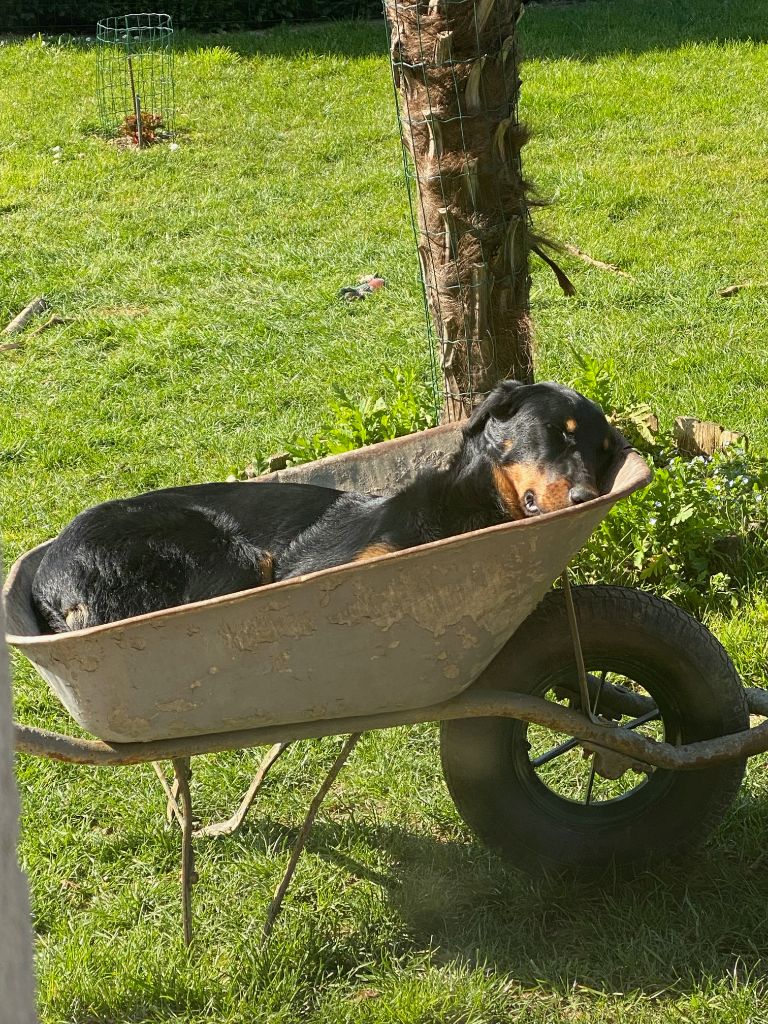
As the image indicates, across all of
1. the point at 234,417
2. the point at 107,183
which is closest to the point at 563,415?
the point at 234,417

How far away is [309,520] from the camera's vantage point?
3289mm

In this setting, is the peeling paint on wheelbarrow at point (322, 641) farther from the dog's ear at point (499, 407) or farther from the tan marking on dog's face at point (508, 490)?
the dog's ear at point (499, 407)

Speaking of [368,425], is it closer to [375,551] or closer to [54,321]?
[375,551]

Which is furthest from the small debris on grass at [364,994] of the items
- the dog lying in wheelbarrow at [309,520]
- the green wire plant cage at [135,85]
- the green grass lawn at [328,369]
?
the green wire plant cage at [135,85]

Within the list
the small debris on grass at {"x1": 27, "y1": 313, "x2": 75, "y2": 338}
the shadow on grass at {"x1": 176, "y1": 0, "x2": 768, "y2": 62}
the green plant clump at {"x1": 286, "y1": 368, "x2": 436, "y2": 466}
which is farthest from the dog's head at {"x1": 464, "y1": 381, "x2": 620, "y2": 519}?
the shadow on grass at {"x1": 176, "y1": 0, "x2": 768, "y2": 62}

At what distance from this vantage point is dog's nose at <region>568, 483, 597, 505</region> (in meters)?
2.75

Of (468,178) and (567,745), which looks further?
(468,178)

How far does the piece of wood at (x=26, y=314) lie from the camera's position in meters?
7.62

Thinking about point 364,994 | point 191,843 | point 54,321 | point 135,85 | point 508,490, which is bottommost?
point 364,994

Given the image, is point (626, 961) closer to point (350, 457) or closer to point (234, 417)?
point (350, 457)

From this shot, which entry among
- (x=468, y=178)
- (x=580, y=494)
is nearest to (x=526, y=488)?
(x=580, y=494)

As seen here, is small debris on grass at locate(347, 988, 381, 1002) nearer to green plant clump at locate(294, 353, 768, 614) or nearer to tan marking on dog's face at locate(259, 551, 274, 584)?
tan marking on dog's face at locate(259, 551, 274, 584)

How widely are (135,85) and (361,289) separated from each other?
214 inches

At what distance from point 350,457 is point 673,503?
145cm
